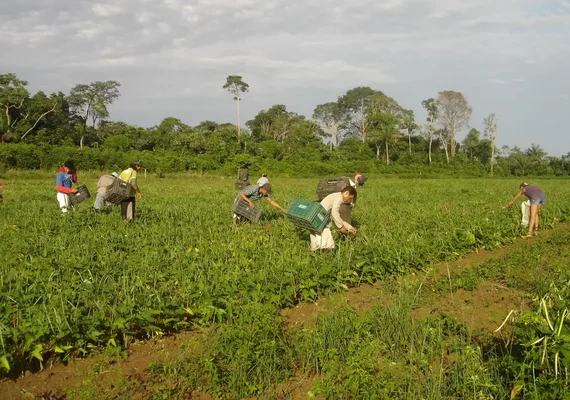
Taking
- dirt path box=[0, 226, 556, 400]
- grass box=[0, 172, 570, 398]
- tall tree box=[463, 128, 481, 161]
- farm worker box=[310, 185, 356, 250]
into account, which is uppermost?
tall tree box=[463, 128, 481, 161]

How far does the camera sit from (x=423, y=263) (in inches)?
341

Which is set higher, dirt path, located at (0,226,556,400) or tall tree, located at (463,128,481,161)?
tall tree, located at (463,128,481,161)

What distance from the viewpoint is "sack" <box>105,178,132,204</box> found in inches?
428

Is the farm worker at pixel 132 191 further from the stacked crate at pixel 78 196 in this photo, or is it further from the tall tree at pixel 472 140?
the tall tree at pixel 472 140

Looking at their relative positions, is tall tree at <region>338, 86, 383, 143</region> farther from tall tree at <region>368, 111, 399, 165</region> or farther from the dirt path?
the dirt path

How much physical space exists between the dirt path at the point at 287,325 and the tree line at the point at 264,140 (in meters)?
32.3

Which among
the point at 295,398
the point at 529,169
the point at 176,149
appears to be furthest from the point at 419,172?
the point at 295,398

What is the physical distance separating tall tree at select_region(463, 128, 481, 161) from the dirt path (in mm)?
66068

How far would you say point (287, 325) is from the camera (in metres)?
5.79

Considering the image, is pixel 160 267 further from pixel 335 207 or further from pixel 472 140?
pixel 472 140

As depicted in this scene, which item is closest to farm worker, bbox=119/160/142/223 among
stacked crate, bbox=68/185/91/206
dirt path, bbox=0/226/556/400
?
stacked crate, bbox=68/185/91/206

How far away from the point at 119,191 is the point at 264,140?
4889cm

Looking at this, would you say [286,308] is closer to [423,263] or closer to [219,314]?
[219,314]

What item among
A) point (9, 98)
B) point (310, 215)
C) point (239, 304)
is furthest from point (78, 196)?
point (9, 98)
